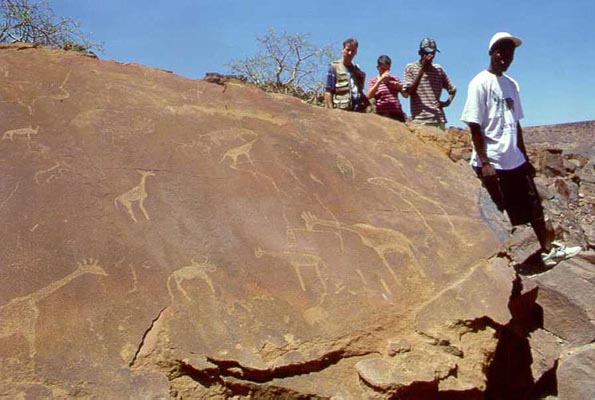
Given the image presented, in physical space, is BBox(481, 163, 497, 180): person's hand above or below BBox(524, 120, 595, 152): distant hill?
below

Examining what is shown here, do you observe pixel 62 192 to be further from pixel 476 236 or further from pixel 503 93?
pixel 503 93

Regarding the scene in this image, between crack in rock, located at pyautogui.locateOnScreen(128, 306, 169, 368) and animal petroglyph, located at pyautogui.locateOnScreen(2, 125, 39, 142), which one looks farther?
animal petroglyph, located at pyautogui.locateOnScreen(2, 125, 39, 142)

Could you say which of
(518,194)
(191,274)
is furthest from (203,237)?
(518,194)

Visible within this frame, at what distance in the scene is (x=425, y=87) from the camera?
460 cm

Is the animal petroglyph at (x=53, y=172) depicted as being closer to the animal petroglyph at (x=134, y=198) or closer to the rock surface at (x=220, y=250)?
the rock surface at (x=220, y=250)

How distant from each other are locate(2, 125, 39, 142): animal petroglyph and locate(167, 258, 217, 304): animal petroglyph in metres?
1.00

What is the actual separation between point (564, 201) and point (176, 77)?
571 centimetres

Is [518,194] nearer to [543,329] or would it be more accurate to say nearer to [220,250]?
[543,329]

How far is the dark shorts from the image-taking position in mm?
3805

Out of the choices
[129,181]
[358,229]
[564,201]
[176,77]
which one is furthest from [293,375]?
[564,201]

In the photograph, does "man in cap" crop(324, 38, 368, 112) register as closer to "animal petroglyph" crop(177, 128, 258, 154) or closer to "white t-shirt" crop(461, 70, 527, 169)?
"white t-shirt" crop(461, 70, 527, 169)

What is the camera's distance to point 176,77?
11.8 ft

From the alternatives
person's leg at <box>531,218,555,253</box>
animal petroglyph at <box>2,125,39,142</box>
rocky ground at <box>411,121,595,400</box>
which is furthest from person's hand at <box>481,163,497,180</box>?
animal petroglyph at <box>2,125,39,142</box>

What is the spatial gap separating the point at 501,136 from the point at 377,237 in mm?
1271
